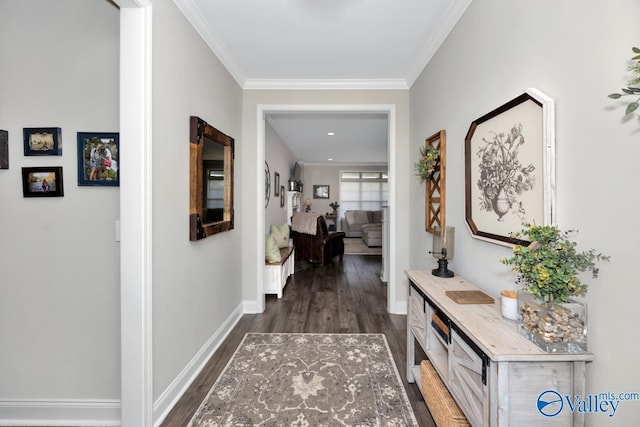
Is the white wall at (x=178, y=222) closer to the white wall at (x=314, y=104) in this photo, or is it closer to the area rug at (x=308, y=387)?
the area rug at (x=308, y=387)

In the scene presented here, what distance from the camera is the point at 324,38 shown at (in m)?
2.31

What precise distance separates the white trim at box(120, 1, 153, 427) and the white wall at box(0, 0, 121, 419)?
27 cm

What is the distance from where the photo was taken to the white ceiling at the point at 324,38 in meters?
1.95

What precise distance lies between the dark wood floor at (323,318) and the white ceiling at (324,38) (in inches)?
103

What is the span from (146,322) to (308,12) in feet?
7.55

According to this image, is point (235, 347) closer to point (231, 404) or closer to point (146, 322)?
point (231, 404)

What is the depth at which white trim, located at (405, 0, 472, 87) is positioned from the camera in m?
1.85

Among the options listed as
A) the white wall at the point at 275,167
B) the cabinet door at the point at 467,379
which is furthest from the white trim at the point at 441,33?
the white wall at the point at 275,167

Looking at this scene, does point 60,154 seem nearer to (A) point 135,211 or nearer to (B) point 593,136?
(A) point 135,211

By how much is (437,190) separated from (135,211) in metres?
2.19

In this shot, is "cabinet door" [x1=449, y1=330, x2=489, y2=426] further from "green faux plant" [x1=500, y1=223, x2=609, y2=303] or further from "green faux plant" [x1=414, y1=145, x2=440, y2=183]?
"green faux plant" [x1=414, y1=145, x2=440, y2=183]

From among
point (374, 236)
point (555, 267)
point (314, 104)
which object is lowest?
point (374, 236)

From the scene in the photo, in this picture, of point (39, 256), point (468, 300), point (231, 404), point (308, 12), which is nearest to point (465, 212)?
point (468, 300)

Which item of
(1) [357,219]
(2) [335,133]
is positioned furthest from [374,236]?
(2) [335,133]
